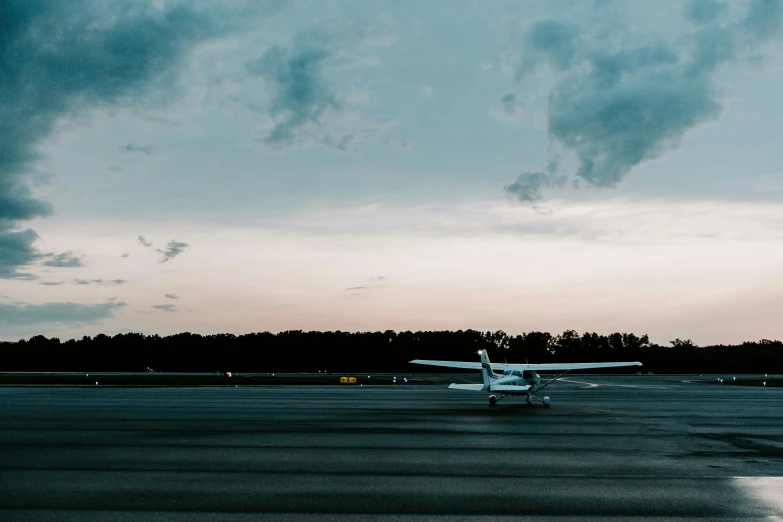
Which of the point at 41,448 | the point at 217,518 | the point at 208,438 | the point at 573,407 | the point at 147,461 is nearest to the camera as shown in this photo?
the point at 217,518

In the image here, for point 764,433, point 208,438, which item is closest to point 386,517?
point 208,438

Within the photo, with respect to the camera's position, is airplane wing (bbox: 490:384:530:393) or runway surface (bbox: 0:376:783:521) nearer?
runway surface (bbox: 0:376:783:521)

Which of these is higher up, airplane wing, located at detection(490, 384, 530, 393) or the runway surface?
airplane wing, located at detection(490, 384, 530, 393)

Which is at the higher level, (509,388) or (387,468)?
(509,388)

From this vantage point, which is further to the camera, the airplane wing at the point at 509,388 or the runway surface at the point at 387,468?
the airplane wing at the point at 509,388

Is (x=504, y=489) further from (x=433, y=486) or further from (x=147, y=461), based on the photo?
(x=147, y=461)

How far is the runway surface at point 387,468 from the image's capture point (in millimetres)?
12164

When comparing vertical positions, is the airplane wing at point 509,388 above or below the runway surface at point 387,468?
above

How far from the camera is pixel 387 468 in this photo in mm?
16672

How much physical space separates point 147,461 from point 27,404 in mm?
28302

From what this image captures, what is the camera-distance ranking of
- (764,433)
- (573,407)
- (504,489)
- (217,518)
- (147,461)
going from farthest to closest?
(573,407) < (764,433) < (147,461) < (504,489) < (217,518)

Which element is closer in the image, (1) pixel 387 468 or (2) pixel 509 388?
(1) pixel 387 468

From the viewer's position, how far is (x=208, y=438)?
2314 centimetres

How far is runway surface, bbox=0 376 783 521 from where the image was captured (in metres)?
12.2
